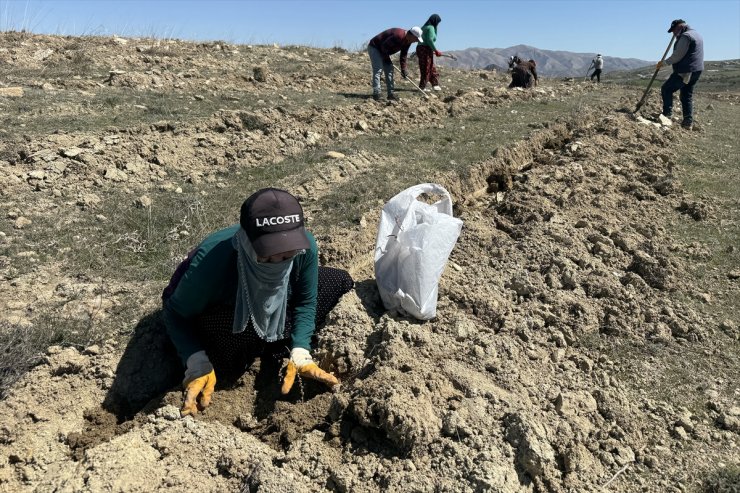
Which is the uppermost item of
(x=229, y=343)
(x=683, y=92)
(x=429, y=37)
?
(x=429, y=37)

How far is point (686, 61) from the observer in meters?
7.73

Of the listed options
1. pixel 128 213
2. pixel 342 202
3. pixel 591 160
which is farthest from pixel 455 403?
pixel 591 160

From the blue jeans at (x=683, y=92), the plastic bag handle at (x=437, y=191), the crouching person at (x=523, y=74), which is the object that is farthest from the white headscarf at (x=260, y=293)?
the crouching person at (x=523, y=74)

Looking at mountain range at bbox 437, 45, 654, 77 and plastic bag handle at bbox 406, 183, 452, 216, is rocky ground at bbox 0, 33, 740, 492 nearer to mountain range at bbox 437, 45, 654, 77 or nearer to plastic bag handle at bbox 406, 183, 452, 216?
plastic bag handle at bbox 406, 183, 452, 216

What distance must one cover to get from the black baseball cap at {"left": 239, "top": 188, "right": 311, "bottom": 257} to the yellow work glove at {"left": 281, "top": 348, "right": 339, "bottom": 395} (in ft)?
2.21

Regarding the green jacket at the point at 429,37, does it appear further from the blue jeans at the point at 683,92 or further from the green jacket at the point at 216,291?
the green jacket at the point at 216,291

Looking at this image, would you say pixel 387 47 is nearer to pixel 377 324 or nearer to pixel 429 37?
pixel 429 37

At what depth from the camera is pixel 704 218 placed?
4.52 meters

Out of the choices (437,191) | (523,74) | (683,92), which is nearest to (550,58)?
(523,74)

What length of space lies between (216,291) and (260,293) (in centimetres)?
21

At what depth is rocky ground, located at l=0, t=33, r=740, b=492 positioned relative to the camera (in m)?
2.08

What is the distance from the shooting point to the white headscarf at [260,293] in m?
2.25

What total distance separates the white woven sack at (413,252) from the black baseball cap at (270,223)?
2.73ft

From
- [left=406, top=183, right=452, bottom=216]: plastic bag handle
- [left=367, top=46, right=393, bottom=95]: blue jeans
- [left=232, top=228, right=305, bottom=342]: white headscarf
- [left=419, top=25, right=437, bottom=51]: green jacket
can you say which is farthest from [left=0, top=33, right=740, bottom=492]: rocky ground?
[left=419, top=25, right=437, bottom=51]: green jacket
